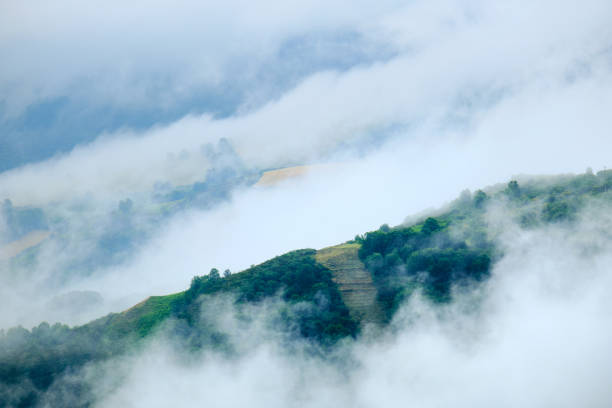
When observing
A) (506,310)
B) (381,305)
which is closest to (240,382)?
(381,305)

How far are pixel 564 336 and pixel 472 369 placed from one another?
39.0 ft

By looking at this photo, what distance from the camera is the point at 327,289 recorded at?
9325 cm

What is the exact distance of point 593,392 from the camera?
2527 inches

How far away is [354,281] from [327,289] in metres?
5.98

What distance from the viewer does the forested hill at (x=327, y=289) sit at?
8800 centimetres

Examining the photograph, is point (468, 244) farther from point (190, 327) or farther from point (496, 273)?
point (190, 327)

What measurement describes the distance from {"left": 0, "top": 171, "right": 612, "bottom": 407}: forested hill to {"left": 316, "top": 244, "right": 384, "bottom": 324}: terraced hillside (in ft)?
0.55

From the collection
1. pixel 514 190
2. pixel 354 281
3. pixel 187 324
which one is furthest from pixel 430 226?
pixel 187 324

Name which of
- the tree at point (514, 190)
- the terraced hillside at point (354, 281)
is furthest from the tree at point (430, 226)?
the tree at point (514, 190)

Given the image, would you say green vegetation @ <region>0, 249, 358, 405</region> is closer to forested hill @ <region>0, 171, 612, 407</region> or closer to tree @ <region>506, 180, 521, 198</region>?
forested hill @ <region>0, 171, 612, 407</region>

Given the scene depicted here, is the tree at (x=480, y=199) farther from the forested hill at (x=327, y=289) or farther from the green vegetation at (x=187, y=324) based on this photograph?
the green vegetation at (x=187, y=324)

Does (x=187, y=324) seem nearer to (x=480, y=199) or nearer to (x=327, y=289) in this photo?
(x=327, y=289)

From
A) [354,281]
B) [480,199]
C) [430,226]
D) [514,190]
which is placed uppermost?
[480,199]

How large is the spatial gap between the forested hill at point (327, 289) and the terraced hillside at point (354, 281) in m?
0.17
